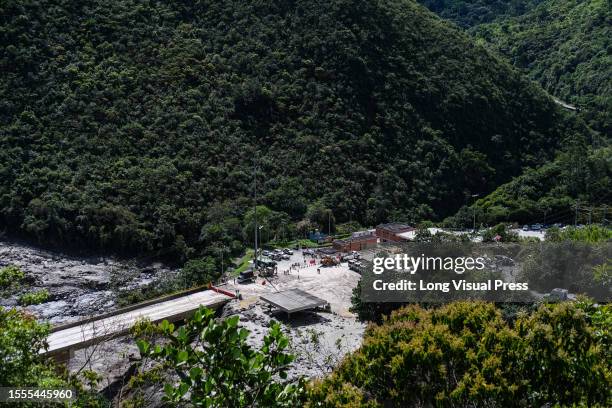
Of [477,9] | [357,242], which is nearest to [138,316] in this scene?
[357,242]

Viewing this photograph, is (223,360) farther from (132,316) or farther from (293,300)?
(293,300)

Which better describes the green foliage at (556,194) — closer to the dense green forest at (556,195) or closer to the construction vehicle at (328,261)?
the dense green forest at (556,195)

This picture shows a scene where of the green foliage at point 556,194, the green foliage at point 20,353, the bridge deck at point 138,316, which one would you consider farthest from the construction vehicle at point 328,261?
the green foliage at point 20,353

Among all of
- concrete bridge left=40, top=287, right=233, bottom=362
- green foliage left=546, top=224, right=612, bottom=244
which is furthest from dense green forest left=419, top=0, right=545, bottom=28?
concrete bridge left=40, top=287, right=233, bottom=362

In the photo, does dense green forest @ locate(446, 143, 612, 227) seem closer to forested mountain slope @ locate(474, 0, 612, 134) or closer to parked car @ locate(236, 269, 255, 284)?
forested mountain slope @ locate(474, 0, 612, 134)

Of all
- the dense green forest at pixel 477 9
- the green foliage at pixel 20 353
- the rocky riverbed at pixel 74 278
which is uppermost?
the dense green forest at pixel 477 9

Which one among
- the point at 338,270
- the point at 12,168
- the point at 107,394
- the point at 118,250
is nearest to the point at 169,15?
the point at 12,168
